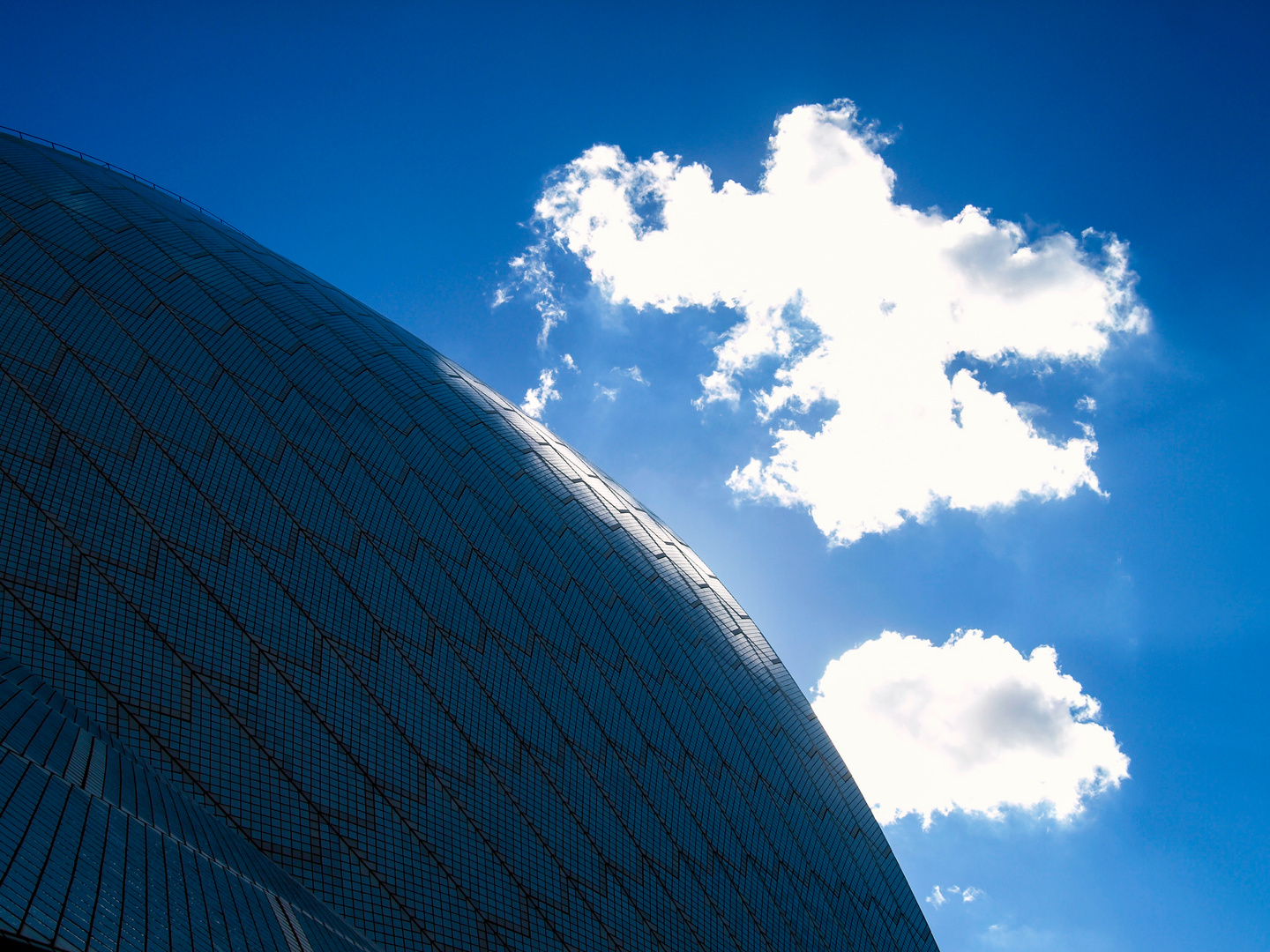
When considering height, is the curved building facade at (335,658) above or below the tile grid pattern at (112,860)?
above

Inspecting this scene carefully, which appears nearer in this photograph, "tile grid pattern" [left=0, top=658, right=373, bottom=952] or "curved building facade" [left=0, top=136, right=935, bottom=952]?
"tile grid pattern" [left=0, top=658, right=373, bottom=952]

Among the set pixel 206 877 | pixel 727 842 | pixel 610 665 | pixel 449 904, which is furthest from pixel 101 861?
pixel 727 842

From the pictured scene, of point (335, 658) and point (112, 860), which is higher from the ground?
point (335, 658)

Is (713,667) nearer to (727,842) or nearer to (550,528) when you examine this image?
(727,842)

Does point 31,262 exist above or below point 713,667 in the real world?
above

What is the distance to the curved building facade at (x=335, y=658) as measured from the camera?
556 inches

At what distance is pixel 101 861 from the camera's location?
756 cm

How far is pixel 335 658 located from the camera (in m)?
18.6

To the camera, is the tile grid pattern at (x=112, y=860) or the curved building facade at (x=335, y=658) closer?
the tile grid pattern at (x=112, y=860)

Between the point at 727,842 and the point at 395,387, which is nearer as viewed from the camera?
the point at 727,842

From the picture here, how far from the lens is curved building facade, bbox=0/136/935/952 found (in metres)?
14.1

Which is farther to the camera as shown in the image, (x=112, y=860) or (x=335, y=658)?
(x=335, y=658)

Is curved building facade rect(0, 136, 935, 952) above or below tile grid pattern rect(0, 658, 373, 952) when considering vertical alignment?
Answer: above

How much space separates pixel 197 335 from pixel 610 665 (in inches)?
637
